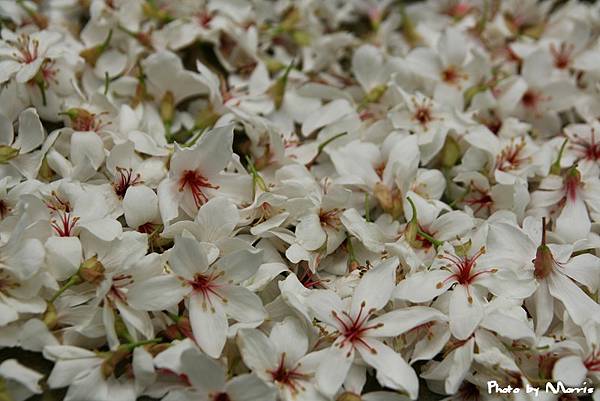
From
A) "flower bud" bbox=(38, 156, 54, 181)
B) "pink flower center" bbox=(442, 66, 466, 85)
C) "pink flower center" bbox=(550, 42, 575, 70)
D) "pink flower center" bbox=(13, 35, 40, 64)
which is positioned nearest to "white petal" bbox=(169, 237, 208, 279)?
"flower bud" bbox=(38, 156, 54, 181)

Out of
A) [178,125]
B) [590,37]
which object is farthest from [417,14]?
[178,125]

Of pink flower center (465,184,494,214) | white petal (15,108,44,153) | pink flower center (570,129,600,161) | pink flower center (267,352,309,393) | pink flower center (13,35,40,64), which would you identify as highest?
pink flower center (13,35,40,64)

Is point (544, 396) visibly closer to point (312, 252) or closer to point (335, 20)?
point (312, 252)

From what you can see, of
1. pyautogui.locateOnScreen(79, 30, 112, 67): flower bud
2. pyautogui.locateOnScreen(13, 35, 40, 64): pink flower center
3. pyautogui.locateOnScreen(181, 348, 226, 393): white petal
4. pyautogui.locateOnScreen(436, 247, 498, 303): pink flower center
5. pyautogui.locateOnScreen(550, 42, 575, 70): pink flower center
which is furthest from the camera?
pyautogui.locateOnScreen(550, 42, 575, 70): pink flower center

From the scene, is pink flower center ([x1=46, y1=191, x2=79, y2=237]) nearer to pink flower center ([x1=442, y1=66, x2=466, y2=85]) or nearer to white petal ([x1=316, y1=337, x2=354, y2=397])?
white petal ([x1=316, y1=337, x2=354, y2=397])

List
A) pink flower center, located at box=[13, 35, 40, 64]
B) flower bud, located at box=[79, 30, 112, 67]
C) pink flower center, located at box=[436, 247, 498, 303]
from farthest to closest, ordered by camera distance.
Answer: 1. flower bud, located at box=[79, 30, 112, 67]
2. pink flower center, located at box=[13, 35, 40, 64]
3. pink flower center, located at box=[436, 247, 498, 303]

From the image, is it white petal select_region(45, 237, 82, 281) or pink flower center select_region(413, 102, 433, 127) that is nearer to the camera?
white petal select_region(45, 237, 82, 281)

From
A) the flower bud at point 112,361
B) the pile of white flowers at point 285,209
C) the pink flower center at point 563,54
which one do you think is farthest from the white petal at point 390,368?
the pink flower center at point 563,54
